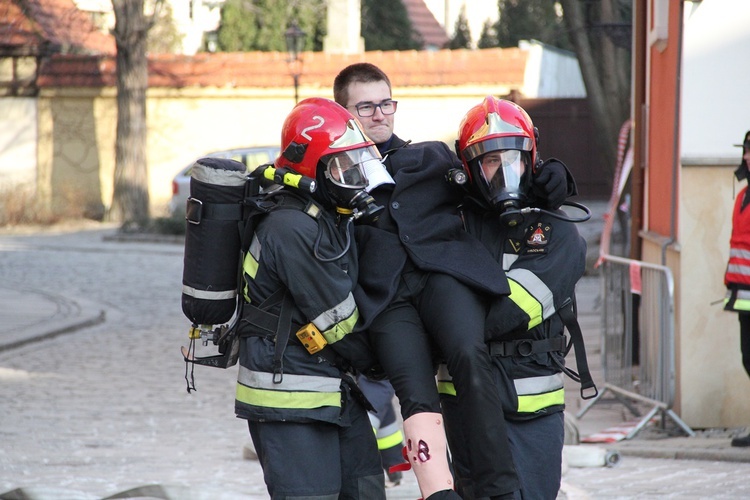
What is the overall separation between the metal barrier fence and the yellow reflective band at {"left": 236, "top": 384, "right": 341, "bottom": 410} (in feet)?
13.1

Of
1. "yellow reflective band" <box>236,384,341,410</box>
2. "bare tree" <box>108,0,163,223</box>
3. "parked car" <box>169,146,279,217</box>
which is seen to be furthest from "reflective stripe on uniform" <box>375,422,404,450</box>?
"bare tree" <box>108,0,163,223</box>

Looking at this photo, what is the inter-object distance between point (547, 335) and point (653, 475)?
313 cm

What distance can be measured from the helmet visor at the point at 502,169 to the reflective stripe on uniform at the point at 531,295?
0.89ft

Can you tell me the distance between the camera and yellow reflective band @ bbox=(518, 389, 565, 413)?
3.49 metres

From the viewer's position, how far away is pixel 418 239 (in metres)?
3.47

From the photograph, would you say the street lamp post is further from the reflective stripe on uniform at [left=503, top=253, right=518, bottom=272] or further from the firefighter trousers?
the firefighter trousers

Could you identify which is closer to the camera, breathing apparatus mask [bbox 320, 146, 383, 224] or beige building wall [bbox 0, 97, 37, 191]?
breathing apparatus mask [bbox 320, 146, 383, 224]

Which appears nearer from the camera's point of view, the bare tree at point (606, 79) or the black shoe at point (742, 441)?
the black shoe at point (742, 441)

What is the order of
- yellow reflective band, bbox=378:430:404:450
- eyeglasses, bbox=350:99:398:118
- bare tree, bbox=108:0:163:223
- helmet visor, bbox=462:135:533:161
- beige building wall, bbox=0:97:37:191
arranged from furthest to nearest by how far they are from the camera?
beige building wall, bbox=0:97:37:191 → bare tree, bbox=108:0:163:223 → yellow reflective band, bbox=378:430:404:450 → eyeglasses, bbox=350:99:398:118 → helmet visor, bbox=462:135:533:161

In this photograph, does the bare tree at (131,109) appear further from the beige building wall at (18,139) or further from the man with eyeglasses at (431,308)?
the man with eyeglasses at (431,308)

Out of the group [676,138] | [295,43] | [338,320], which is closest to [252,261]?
[338,320]

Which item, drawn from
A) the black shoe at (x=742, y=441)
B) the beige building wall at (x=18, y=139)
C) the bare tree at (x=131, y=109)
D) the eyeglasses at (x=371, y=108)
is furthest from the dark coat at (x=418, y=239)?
the beige building wall at (x=18, y=139)

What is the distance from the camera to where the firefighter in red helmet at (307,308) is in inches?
134

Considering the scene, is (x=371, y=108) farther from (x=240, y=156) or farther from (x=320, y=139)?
(x=240, y=156)
